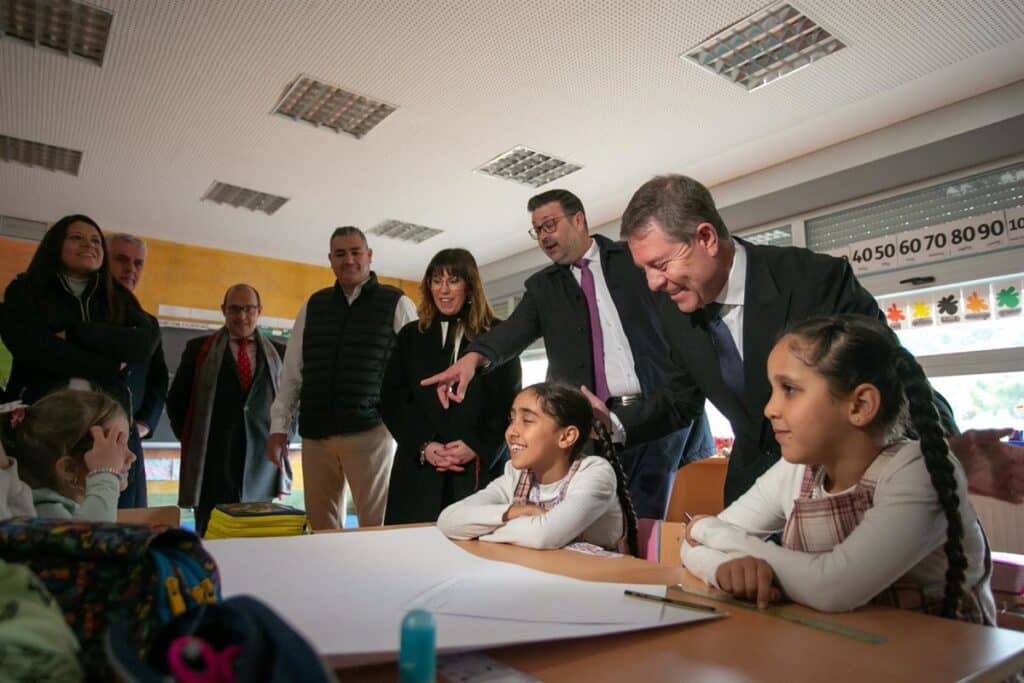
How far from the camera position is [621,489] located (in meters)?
1.47

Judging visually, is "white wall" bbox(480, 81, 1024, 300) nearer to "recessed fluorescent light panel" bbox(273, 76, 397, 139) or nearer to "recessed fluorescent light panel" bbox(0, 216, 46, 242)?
"recessed fluorescent light panel" bbox(273, 76, 397, 139)

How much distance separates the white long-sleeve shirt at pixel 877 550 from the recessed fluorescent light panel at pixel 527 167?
13.4 ft

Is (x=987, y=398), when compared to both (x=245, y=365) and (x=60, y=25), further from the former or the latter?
(x=60, y=25)

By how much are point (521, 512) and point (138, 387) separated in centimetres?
185

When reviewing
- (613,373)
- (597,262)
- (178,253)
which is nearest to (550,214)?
(597,262)

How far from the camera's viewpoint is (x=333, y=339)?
2.94 metres

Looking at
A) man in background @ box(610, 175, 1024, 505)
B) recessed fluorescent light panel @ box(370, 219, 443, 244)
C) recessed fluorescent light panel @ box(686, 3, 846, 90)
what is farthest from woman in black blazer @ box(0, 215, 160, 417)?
recessed fluorescent light panel @ box(370, 219, 443, 244)

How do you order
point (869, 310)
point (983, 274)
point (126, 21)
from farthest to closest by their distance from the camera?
point (983, 274), point (126, 21), point (869, 310)

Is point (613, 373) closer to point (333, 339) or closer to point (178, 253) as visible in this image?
point (333, 339)

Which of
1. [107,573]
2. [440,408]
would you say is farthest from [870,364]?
[440,408]

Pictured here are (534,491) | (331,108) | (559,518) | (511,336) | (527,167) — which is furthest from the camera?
(527,167)

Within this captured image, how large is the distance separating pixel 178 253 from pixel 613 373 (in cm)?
600

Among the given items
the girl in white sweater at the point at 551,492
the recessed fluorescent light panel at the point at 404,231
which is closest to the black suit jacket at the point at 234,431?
the girl in white sweater at the point at 551,492

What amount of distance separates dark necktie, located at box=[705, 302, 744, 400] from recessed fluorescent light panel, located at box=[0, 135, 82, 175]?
4.95m
